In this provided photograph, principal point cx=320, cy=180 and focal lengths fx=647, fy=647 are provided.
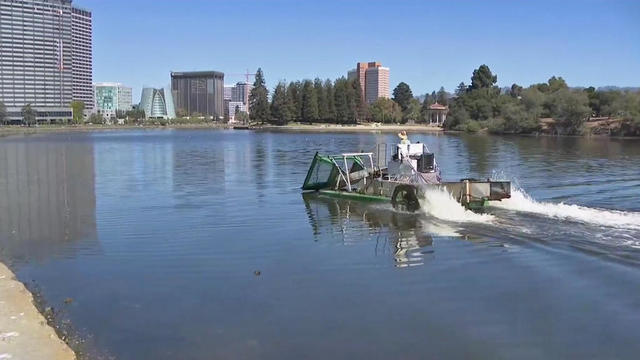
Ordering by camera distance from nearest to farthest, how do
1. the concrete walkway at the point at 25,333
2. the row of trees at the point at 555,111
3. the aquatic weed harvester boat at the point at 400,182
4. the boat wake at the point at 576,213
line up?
the concrete walkway at the point at 25,333
the boat wake at the point at 576,213
the aquatic weed harvester boat at the point at 400,182
the row of trees at the point at 555,111

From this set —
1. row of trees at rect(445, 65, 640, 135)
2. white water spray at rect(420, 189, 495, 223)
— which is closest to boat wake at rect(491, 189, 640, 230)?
white water spray at rect(420, 189, 495, 223)

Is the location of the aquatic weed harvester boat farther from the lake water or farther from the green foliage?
the green foliage

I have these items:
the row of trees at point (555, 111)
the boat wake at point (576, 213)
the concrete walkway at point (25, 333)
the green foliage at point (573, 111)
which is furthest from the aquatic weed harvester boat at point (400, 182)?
the green foliage at point (573, 111)

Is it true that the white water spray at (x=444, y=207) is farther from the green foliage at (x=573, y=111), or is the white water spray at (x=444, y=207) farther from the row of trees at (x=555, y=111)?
the green foliage at (x=573, y=111)

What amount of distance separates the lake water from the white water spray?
0.08m

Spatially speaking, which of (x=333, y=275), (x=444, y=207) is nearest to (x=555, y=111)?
(x=444, y=207)

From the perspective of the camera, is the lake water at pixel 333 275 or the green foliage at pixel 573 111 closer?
the lake water at pixel 333 275

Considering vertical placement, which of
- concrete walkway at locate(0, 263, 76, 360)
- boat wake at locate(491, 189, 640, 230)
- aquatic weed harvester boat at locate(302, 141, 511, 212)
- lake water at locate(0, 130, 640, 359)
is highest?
aquatic weed harvester boat at locate(302, 141, 511, 212)

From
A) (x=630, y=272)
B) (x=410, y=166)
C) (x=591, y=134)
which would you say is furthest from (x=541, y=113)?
(x=630, y=272)

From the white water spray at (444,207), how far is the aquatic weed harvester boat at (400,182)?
183mm

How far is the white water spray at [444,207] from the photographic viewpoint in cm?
2247

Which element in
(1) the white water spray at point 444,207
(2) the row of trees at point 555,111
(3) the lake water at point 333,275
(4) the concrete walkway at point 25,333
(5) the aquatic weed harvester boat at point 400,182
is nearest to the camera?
(4) the concrete walkway at point 25,333

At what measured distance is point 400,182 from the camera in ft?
84.0

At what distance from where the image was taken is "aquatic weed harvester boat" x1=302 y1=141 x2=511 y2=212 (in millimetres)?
23219
